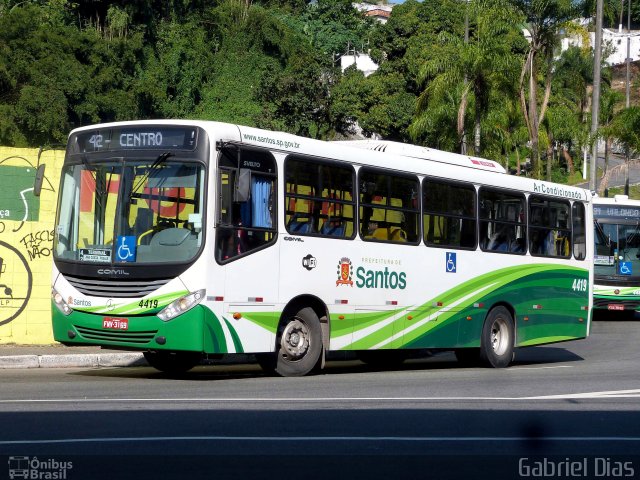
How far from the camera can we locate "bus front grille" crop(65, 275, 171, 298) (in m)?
12.5

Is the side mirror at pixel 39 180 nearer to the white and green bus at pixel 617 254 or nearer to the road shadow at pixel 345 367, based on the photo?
the road shadow at pixel 345 367

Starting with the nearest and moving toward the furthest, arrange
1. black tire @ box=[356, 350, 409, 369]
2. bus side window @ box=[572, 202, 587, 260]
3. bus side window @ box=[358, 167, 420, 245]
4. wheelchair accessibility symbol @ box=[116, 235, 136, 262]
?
wheelchair accessibility symbol @ box=[116, 235, 136, 262] → bus side window @ box=[358, 167, 420, 245] → black tire @ box=[356, 350, 409, 369] → bus side window @ box=[572, 202, 587, 260]

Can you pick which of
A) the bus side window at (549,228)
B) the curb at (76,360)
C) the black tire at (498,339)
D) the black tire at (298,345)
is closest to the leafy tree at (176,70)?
the bus side window at (549,228)

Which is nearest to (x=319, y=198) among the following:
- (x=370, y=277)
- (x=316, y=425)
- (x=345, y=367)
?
(x=370, y=277)

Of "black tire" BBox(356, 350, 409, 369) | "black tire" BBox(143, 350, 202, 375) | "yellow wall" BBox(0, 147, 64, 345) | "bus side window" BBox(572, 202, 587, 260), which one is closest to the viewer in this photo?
"black tire" BBox(143, 350, 202, 375)

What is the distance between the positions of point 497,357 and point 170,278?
720cm

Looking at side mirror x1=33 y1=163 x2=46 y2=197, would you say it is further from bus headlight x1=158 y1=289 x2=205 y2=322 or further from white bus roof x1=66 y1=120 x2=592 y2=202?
bus headlight x1=158 y1=289 x2=205 y2=322

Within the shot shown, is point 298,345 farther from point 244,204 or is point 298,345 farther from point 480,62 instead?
point 480,62

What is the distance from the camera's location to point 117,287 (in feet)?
41.7

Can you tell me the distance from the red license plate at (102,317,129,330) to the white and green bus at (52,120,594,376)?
15mm

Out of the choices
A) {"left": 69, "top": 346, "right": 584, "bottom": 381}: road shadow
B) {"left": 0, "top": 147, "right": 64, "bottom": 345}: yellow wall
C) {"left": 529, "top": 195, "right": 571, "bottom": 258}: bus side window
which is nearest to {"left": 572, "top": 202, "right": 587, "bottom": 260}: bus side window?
{"left": 529, "top": 195, "right": 571, "bottom": 258}: bus side window

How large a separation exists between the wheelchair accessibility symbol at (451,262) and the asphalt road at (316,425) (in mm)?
2199

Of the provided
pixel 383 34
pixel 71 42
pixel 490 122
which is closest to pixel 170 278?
pixel 490 122

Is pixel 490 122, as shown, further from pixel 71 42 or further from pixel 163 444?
pixel 163 444
